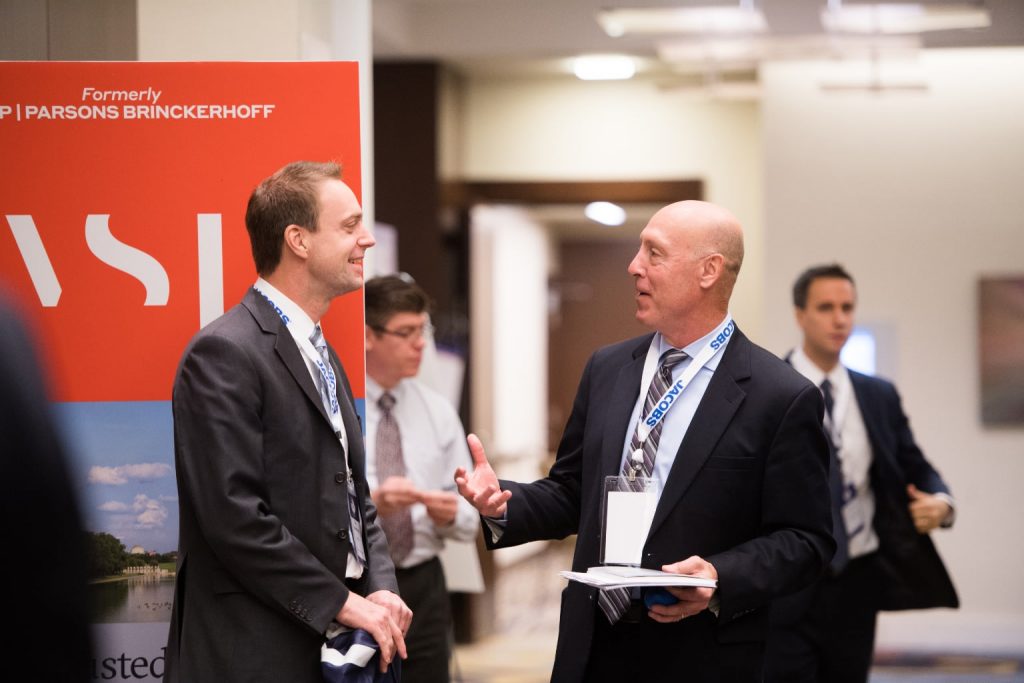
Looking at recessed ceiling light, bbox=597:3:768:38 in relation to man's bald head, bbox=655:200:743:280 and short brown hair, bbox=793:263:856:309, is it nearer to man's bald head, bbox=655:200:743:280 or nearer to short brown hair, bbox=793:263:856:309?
short brown hair, bbox=793:263:856:309

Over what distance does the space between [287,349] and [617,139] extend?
6654mm

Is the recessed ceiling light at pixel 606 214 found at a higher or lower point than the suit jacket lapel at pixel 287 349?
higher

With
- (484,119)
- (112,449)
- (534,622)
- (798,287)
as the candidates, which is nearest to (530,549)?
(534,622)

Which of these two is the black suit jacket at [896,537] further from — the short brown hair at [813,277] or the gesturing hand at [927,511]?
the short brown hair at [813,277]

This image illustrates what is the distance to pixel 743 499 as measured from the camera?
276 centimetres

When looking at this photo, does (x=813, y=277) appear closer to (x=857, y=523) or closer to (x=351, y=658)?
(x=857, y=523)

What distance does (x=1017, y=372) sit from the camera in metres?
8.02

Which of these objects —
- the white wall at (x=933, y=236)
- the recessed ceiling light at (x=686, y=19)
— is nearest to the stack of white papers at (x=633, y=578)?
the recessed ceiling light at (x=686, y=19)

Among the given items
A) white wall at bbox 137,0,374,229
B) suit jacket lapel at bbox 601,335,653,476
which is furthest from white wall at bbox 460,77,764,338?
suit jacket lapel at bbox 601,335,653,476

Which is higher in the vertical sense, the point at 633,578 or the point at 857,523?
the point at 633,578

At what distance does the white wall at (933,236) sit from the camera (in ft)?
26.4

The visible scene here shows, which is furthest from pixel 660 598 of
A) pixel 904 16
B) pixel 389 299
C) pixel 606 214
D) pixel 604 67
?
pixel 606 214

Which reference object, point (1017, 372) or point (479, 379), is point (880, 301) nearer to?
point (1017, 372)

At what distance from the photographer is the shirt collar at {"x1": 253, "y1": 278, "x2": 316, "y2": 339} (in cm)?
271
